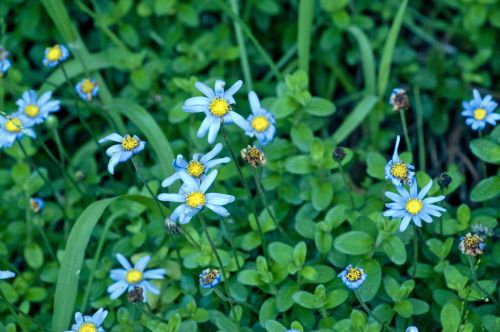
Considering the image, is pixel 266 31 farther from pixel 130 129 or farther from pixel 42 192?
pixel 42 192

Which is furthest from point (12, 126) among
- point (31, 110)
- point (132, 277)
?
point (132, 277)

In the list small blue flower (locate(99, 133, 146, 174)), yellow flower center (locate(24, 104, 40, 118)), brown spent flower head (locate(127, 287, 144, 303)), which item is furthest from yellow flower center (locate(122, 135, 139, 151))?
yellow flower center (locate(24, 104, 40, 118))

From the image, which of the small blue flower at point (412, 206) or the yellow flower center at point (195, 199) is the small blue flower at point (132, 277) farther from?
the small blue flower at point (412, 206)

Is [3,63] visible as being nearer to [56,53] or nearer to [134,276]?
[56,53]

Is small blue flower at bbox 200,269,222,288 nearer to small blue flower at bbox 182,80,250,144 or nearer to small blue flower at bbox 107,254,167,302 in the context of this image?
small blue flower at bbox 107,254,167,302

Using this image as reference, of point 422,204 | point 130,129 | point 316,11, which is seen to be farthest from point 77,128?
point 422,204
